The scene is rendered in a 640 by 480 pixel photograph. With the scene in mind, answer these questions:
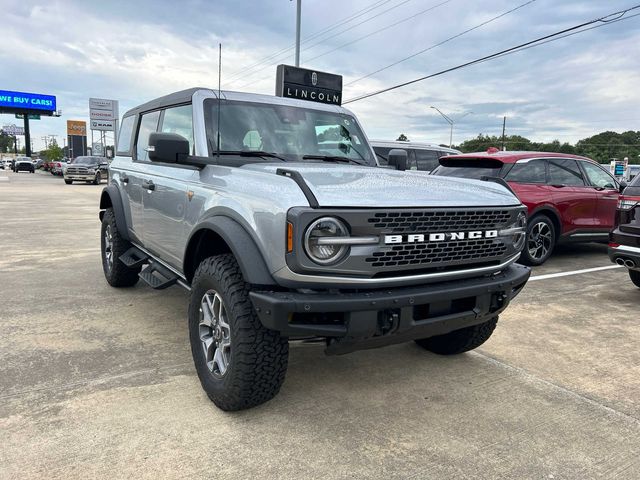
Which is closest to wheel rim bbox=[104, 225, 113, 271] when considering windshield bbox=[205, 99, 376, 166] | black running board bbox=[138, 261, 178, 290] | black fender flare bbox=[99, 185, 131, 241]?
black fender flare bbox=[99, 185, 131, 241]

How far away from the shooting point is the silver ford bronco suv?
2.40 metres

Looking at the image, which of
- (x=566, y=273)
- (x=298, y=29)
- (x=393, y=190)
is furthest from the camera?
(x=298, y=29)

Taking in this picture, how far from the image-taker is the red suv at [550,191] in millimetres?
7078

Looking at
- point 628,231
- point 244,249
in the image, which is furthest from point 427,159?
point 244,249

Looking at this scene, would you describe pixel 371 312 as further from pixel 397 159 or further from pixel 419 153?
pixel 419 153

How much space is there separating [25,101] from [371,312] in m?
74.7

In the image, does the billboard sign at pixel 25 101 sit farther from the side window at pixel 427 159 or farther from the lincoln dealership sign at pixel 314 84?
the side window at pixel 427 159

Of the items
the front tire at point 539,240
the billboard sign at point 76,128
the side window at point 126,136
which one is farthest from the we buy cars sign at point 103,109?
the front tire at point 539,240

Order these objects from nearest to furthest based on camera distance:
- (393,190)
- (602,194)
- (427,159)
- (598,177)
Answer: (393,190)
(602,194)
(598,177)
(427,159)

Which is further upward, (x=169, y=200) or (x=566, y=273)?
(x=169, y=200)

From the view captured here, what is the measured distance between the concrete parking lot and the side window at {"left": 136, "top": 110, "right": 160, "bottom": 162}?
1.45 m

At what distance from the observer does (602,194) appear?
25.4 feet

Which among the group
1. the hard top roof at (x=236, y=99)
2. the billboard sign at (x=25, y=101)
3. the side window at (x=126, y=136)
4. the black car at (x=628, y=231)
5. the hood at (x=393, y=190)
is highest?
the billboard sign at (x=25, y=101)

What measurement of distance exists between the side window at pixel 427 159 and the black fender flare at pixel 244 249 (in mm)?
9119
